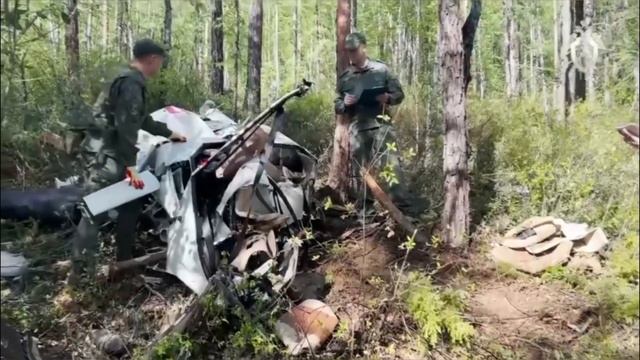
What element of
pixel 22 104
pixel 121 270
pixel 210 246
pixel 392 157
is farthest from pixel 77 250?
pixel 392 157

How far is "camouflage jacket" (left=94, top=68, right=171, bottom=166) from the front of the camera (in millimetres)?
4461

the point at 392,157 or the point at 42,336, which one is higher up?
the point at 392,157

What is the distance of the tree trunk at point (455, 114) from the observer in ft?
16.6

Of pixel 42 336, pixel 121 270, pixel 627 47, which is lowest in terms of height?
pixel 42 336

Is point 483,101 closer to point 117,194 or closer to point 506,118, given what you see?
point 506,118

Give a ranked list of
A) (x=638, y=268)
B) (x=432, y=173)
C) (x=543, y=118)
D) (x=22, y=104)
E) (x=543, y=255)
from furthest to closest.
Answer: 1. (x=432, y=173)
2. (x=543, y=118)
3. (x=543, y=255)
4. (x=22, y=104)
5. (x=638, y=268)

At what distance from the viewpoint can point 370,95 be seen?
5.91 m

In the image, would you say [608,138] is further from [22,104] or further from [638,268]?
[22,104]

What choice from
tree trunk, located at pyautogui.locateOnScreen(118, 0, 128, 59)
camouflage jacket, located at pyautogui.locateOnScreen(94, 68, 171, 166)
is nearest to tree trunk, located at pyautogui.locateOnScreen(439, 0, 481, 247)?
camouflage jacket, located at pyautogui.locateOnScreen(94, 68, 171, 166)

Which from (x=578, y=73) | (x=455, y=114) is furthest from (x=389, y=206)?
(x=578, y=73)

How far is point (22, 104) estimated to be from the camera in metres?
3.51

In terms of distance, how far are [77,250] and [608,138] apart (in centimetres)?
366

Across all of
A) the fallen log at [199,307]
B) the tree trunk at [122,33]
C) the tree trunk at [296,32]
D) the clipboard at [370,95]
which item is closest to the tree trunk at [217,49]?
the tree trunk at [122,33]

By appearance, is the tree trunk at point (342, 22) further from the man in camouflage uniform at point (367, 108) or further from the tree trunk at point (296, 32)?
the tree trunk at point (296, 32)
